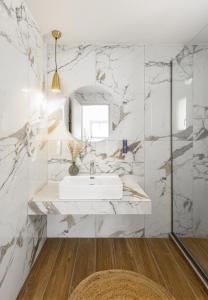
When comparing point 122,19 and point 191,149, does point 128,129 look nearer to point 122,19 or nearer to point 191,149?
point 191,149

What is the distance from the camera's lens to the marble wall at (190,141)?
2543mm

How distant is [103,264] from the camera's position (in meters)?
2.39

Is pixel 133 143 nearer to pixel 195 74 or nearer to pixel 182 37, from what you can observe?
pixel 195 74

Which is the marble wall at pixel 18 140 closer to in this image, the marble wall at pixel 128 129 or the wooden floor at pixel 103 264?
the wooden floor at pixel 103 264

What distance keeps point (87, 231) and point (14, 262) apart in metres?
1.22

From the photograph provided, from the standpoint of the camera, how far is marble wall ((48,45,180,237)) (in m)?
2.89

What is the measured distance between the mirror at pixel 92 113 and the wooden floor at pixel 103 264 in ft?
4.15

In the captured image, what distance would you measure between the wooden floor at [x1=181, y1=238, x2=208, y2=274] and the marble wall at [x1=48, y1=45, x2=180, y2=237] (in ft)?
1.27

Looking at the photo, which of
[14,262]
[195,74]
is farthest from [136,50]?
[14,262]

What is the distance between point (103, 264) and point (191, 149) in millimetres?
1567

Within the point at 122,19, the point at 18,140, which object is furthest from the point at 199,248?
the point at 122,19

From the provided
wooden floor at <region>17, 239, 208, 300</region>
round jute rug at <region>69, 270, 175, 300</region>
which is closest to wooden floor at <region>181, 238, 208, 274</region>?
wooden floor at <region>17, 239, 208, 300</region>

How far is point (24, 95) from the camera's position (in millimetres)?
2086

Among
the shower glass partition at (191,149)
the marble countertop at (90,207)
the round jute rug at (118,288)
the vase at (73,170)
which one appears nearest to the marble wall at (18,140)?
the marble countertop at (90,207)
